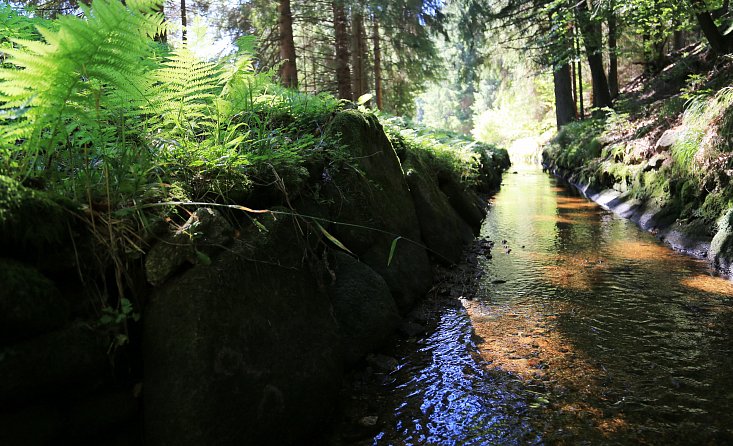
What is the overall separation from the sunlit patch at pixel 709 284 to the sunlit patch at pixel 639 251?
785 millimetres

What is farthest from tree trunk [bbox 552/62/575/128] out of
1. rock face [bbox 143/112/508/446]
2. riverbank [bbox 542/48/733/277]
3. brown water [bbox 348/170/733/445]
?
rock face [bbox 143/112/508/446]

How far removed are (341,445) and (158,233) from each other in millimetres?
1366

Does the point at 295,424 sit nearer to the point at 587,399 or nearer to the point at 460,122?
the point at 587,399

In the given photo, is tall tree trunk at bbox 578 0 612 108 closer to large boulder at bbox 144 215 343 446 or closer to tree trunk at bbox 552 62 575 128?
tree trunk at bbox 552 62 575 128

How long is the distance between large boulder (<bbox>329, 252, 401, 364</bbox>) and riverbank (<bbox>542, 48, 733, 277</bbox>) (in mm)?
3621

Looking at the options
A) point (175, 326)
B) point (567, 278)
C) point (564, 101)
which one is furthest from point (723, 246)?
point (564, 101)

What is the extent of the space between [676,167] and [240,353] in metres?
6.92

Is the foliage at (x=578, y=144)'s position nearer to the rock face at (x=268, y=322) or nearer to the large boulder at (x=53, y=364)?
the rock face at (x=268, y=322)

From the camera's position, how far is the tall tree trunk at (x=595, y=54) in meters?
14.0

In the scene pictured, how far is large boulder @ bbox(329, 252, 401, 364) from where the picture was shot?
2.98 m

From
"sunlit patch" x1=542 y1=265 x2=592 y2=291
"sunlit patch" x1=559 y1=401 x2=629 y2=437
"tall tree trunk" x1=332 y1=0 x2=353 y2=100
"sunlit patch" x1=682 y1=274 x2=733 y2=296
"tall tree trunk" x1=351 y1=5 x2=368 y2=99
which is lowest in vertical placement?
"sunlit patch" x1=559 y1=401 x2=629 y2=437

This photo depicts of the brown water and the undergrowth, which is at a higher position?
the undergrowth

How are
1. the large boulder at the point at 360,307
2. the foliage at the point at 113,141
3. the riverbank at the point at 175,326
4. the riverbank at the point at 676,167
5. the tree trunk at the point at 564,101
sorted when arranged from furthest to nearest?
the tree trunk at the point at 564,101, the riverbank at the point at 676,167, the large boulder at the point at 360,307, the foliage at the point at 113,141, the riverbank at the point at 175,326

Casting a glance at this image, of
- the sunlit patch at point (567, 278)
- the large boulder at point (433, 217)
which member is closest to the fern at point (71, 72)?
the large boulder at point (433, 217)
